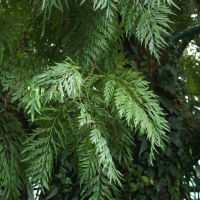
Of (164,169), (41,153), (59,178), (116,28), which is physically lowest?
(59,178)

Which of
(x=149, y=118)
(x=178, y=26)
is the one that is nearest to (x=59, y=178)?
(x=149, y=118)

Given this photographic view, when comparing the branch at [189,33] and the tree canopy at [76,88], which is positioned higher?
the branch at [189,33]

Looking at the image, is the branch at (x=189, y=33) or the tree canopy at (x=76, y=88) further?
the branch at (x=189, y=33)

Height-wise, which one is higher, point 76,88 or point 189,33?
point 189,33

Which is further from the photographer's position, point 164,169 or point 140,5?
point 164,169

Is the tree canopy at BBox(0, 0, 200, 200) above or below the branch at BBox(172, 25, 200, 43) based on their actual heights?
below

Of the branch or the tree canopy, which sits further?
the branch

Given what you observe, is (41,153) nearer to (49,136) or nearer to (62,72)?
(49,136)

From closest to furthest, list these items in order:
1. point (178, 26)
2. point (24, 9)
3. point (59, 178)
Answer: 1. point (24, 9)
2. point (59, 178)
3. point (178, 26)

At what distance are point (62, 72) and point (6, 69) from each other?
245 millimetres

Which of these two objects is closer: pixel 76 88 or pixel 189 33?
pixel 76 88

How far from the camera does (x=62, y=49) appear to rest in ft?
3.90

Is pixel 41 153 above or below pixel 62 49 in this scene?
below

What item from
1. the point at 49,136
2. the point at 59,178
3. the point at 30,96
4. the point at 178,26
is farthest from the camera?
the point at 178,26
